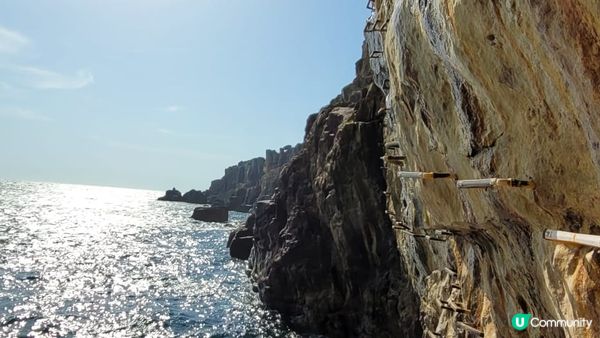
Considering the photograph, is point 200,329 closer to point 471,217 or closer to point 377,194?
point 377,194

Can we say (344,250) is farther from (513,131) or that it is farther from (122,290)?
(513,131)

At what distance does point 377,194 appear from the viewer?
125 ft

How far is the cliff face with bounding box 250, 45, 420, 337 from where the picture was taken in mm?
35969

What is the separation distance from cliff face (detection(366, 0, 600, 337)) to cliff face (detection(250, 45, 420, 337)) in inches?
866

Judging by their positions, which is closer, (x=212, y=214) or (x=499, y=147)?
(x=499, y=147)

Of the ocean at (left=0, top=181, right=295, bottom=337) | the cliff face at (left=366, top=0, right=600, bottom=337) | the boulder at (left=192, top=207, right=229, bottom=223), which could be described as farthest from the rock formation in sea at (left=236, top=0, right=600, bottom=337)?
the boulder at (left=192, top=207, right=229, bottom=223)

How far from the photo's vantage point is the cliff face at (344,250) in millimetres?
35969

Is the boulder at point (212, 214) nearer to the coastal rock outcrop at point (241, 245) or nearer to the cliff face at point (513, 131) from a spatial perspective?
the coastal rock outcrop at point (241, 245)

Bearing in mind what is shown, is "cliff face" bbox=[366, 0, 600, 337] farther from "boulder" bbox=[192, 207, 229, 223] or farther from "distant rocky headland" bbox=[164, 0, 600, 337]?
"boulder" bbox=[192, 207, 229, 223]

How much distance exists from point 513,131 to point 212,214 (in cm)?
13817

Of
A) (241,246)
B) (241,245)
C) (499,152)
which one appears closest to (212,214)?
(241,245)

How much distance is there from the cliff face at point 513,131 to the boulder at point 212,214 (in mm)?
131727

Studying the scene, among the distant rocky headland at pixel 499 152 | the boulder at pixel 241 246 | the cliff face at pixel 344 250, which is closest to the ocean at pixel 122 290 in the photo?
the boulder at pixel 241 246

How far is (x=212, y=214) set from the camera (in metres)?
141
